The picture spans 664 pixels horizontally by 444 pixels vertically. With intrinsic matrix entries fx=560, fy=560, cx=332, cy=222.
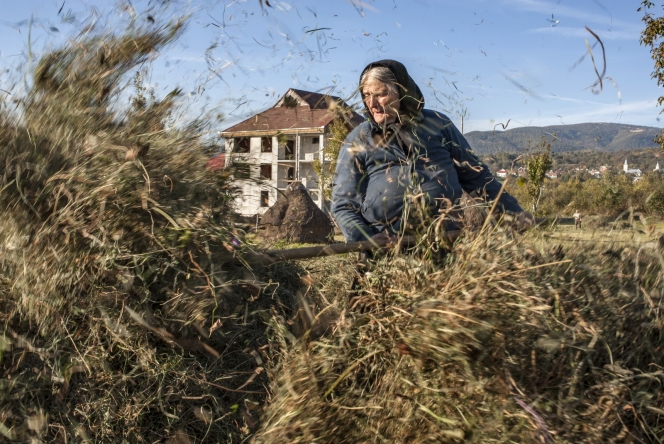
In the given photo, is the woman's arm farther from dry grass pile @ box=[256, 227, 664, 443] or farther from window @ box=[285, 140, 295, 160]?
dry grass pile @ box=[256, 227, 664, 443]

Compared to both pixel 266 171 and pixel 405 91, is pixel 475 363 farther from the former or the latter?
pixel 405 91

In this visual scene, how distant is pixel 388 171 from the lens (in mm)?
2768

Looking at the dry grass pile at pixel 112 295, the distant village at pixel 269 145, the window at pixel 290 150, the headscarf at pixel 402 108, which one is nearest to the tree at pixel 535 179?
the distant village at pixel 269 145

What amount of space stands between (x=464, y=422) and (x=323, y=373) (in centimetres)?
45

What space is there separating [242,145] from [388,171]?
78 cm

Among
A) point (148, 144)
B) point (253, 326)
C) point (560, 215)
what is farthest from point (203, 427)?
point (560, 215)

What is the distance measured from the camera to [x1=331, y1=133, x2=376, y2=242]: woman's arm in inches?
108

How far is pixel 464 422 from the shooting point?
1.62 meters

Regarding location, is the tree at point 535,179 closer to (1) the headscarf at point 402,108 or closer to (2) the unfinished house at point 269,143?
(1) the headscarf at point 402,108

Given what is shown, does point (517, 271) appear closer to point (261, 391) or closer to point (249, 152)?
point (261, 391)

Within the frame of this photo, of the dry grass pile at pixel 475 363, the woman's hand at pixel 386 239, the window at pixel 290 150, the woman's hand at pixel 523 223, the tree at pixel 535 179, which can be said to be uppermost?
the window at pixel 290 150

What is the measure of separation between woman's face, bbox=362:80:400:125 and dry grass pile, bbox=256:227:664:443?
1.08m

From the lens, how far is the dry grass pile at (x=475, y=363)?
1636 mm

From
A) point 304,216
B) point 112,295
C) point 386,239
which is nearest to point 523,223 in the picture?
point 386,239
